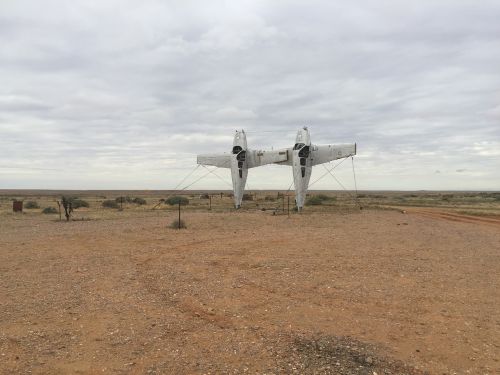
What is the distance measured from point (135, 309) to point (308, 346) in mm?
2989

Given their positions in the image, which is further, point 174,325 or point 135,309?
point 135,309

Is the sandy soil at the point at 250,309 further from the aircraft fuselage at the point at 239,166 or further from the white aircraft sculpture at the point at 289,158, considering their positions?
the aircraft fuselage at the point at 239,166

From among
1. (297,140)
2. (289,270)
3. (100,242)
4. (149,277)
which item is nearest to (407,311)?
(289,270)

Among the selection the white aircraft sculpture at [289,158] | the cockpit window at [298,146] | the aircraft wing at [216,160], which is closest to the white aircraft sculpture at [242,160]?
the white aircraft sculpture at [289,158]

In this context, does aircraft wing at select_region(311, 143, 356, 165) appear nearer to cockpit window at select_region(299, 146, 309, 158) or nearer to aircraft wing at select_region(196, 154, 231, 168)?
cockpit window at select_region(299, 146, 309, 158)

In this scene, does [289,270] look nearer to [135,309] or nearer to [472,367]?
[135,309]

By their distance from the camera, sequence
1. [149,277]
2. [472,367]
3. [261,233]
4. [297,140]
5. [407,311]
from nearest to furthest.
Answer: [472,367] → [407,311] → [149,277] → [261,233] → [297,140]

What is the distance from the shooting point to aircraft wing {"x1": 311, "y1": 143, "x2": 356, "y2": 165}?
3378 cm

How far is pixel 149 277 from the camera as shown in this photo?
9609 mm

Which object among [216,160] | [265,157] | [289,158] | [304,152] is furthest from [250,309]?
[216,160]

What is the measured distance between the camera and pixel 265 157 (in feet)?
123

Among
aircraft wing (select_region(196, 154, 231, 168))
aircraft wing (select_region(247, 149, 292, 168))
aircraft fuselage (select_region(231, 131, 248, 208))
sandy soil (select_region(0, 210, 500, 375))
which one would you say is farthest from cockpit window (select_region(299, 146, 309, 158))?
sandy soil (select_region(0, 210, 500, 375))

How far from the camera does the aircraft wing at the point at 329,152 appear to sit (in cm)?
3378

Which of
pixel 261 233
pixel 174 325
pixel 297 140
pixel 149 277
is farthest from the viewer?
pixel 297 140
